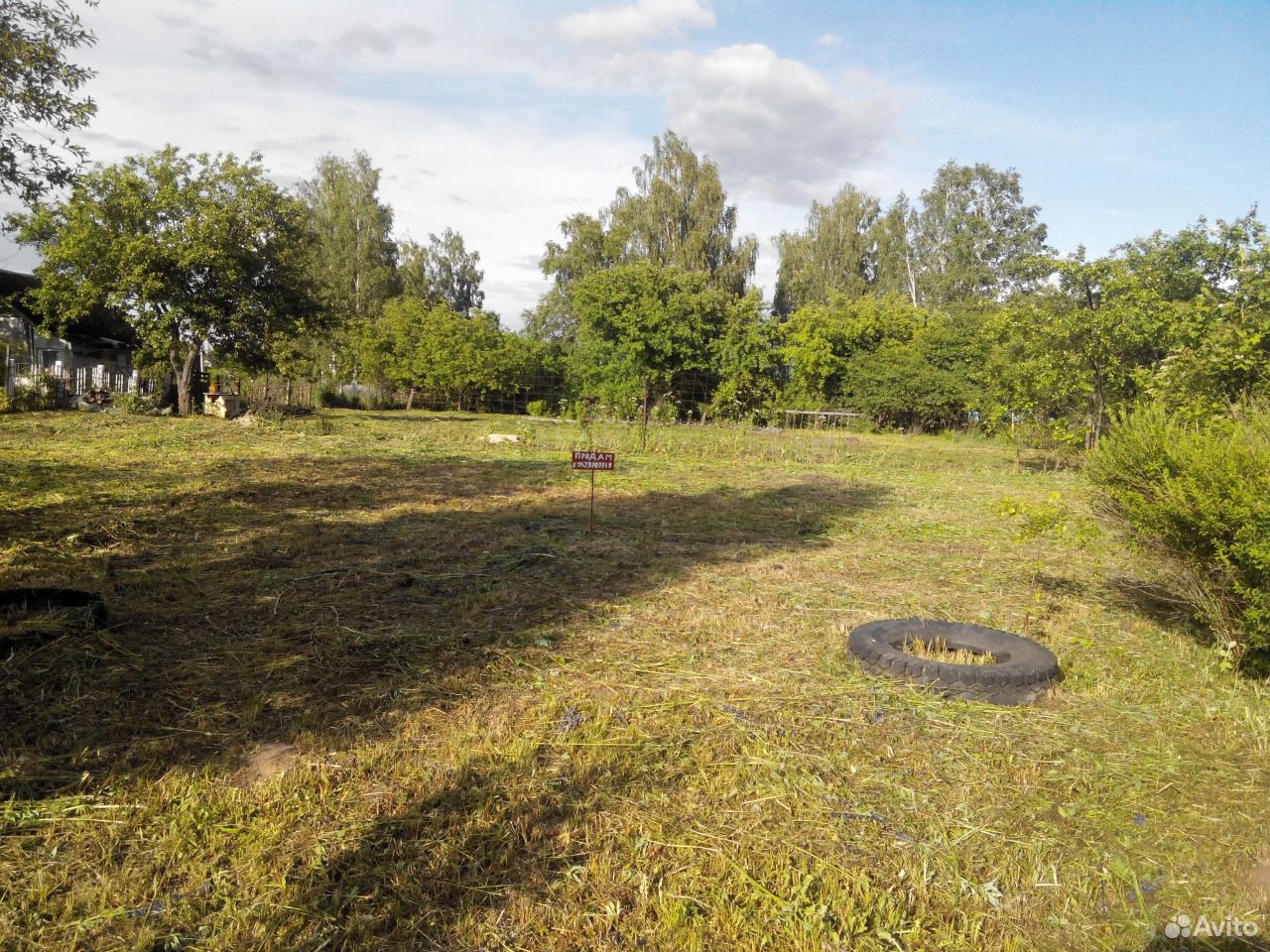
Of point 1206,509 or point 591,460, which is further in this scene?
point 591,460

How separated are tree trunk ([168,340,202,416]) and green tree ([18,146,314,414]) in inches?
1.2

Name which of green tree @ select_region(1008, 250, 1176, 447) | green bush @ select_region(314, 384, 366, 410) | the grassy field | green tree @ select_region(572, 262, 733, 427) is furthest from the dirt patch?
green bush @ select_region(314, 384, 366, 410)

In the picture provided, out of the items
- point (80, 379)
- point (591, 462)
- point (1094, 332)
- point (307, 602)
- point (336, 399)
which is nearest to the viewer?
point (307, 602)

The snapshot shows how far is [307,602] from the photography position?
5.07 m

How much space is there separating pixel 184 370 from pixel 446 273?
1145 inches

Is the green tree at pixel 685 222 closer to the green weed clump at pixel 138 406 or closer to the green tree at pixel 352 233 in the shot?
the green tree at pixel 352 233

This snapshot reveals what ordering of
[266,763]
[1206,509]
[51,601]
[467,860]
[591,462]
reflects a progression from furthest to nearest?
[591,462], [51,601], [1206,509], [266,763], [467,860]

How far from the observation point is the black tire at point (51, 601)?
4.41 meters

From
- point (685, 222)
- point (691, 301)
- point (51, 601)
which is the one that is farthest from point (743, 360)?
point (51, 601)

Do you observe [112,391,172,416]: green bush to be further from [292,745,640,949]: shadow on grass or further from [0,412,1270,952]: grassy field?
[292,745,640,949]: shadow on grass

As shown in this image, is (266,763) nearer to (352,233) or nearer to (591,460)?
(591,460)

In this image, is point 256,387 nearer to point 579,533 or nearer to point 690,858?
point 579,533

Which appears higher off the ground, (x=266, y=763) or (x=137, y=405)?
(x=137, y=405)

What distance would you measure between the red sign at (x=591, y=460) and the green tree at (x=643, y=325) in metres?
17.7
